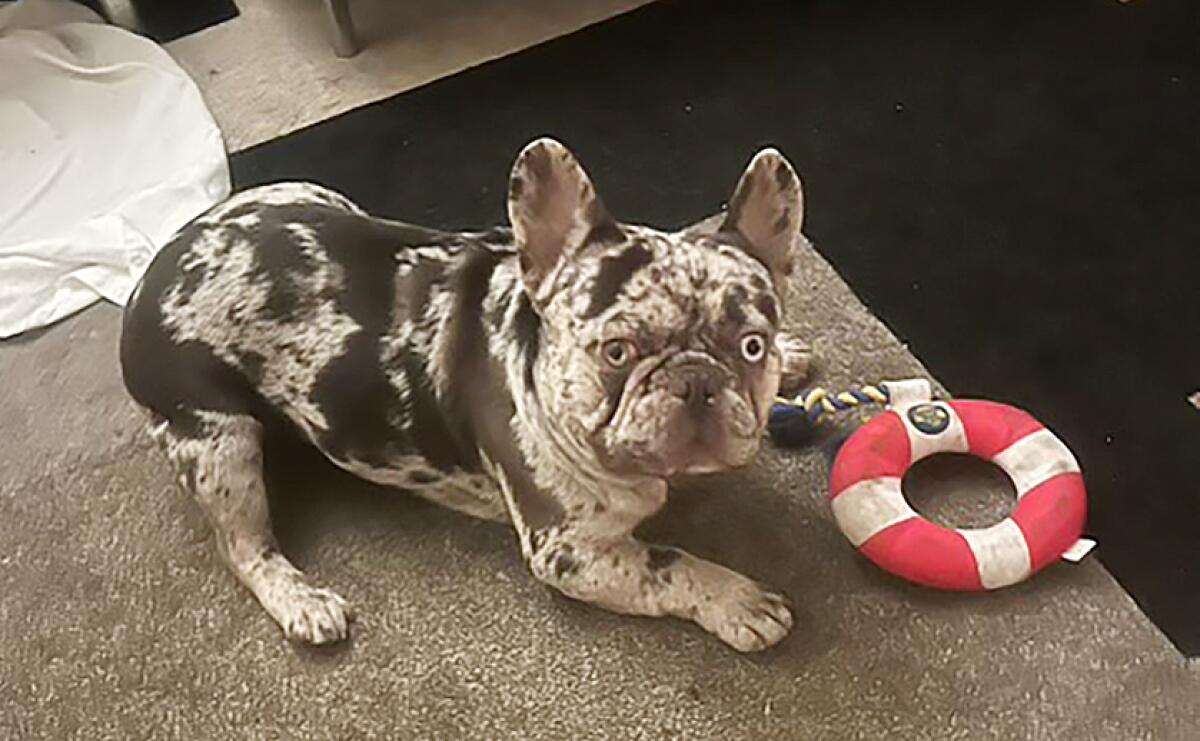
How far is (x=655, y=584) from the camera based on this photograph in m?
2.29

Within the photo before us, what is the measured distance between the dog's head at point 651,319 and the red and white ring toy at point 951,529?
33cm

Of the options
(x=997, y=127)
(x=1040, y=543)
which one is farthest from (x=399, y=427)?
(x=997, y=127)

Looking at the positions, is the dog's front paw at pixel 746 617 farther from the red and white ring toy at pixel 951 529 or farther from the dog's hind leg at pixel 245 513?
the dog's hind leg at pixel 245 513

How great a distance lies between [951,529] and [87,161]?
5.80ft

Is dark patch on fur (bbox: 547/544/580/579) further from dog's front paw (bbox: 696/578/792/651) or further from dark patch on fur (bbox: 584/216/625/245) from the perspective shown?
dark patch on fur (bbox: 584/216/625/245)

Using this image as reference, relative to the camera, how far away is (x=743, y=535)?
2422 mm

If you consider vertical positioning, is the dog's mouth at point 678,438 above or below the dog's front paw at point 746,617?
above

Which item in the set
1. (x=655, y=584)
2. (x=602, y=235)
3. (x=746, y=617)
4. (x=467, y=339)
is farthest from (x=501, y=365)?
(x=746, y=617)

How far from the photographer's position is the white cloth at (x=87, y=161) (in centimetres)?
295

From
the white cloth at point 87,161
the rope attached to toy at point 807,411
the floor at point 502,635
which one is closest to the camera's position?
the floor at point 502,635

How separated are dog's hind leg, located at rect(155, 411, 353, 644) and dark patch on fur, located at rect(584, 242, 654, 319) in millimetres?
630

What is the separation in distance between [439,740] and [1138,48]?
194 cm

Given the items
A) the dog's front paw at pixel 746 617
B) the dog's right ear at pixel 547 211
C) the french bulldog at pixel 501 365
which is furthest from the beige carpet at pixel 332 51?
Answer: the dog's front paw at pixel 746 617

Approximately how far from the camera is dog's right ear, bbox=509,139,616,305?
2.03 m
